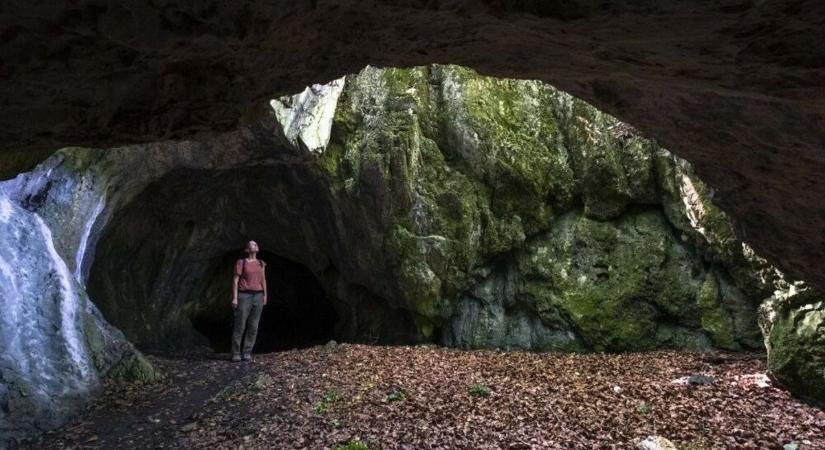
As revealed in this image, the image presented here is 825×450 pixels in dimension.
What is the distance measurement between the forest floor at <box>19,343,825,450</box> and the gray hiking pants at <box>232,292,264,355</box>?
711 mm

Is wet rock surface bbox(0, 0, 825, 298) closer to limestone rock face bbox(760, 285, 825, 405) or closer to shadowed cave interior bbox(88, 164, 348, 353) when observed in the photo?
limestone rock face bbox(760, 285, 825, 405)

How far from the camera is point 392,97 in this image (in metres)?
14.2

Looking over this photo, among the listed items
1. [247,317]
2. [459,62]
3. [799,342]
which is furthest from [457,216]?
[459,62]

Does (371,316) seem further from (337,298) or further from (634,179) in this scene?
(634,179)

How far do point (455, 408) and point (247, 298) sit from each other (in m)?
5.39

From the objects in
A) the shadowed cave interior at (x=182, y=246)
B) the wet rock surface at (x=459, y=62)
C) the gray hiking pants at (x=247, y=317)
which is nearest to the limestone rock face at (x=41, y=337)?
the gray hiking pants at (x=247, y=317)

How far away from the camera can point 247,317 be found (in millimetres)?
11336

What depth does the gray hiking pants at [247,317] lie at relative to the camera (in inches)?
438

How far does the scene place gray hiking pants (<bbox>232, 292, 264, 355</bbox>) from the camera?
11.1m

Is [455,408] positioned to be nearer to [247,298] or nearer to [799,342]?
[799,342]

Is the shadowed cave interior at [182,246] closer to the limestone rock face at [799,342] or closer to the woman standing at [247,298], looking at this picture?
the woman standing at [247,298]

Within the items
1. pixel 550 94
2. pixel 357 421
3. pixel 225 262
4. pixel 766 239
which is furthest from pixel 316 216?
pixel 766 239

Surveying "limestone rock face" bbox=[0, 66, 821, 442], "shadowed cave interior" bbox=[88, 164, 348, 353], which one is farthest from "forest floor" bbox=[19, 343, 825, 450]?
"shadowed cave interior" bbox=[88, 164, 348, 353]

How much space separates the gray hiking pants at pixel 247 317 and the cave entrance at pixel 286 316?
323 inches
